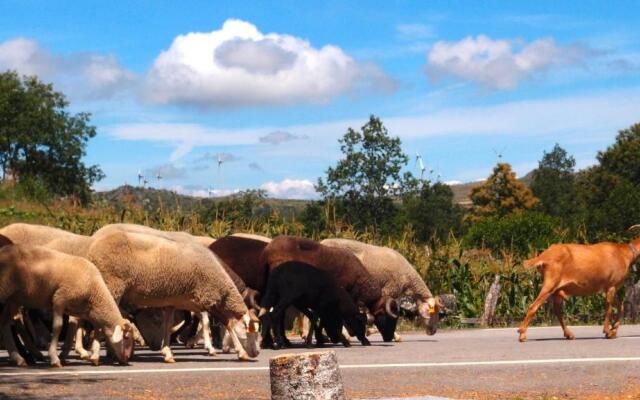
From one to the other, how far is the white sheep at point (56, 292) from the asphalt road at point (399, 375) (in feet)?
1.37

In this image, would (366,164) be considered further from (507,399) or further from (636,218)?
(507,399)

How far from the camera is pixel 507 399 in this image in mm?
11977

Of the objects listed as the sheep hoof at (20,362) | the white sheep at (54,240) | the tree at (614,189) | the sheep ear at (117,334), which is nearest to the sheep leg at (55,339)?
the sheep hoof at (20,362)

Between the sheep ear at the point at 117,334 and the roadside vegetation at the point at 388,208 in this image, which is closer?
the sheep ear at the point at 117,334

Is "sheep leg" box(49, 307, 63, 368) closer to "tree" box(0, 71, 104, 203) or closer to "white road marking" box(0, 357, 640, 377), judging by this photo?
"white road marking" box(0, 357, 640, 377)

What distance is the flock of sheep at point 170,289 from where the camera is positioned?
15.1 m

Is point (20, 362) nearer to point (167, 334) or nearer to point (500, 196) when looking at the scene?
Answer: point (167, 334)

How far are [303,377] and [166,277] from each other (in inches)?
265

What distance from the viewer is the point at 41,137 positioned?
3051 inches

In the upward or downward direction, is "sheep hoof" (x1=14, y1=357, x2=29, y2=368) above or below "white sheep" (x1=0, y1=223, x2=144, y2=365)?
below

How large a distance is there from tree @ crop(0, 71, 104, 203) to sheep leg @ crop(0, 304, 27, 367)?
202 feet

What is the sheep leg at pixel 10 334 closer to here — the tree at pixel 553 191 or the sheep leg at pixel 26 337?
the sheep leg at pixel 26 337

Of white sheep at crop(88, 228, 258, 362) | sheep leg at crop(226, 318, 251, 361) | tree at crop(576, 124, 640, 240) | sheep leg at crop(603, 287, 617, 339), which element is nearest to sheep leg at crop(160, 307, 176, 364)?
white sheep at crop(88, 228, 258, 362)

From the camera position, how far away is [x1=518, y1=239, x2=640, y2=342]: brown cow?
65.2 ft
